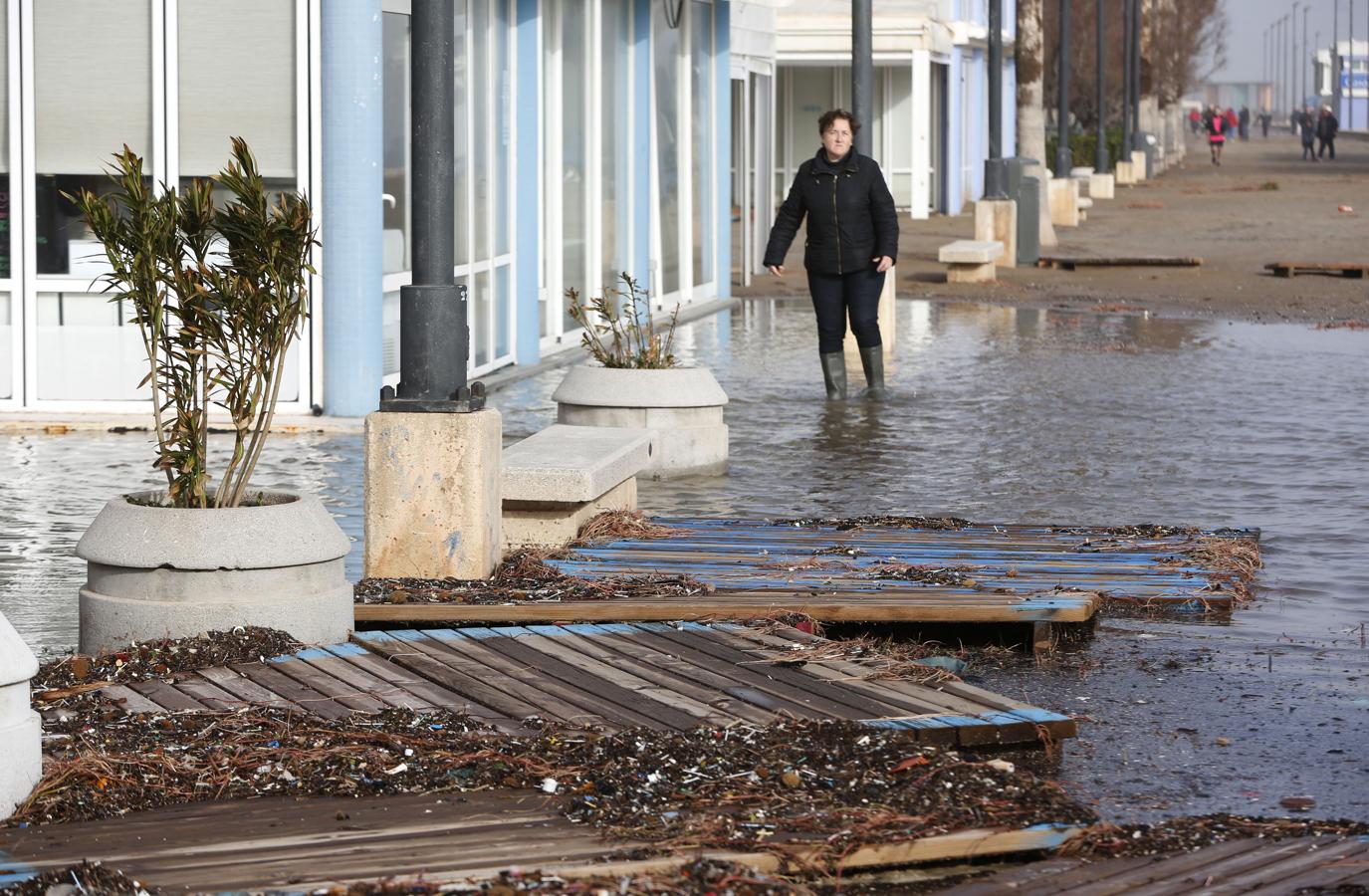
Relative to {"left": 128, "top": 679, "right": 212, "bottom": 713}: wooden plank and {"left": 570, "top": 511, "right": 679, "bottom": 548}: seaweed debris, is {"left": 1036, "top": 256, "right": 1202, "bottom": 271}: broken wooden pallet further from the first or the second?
{"left": 128, "top": 679, "right": 212, "bottom": 713}: wooden plank

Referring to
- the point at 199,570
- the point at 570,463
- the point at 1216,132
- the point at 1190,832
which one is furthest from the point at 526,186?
the point at 1216,132

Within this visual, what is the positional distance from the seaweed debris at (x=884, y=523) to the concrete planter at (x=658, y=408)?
1684 millimetres

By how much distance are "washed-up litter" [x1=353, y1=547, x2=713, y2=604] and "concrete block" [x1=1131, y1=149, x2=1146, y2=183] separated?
182 feet

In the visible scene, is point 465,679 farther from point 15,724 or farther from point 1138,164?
point 1138,164

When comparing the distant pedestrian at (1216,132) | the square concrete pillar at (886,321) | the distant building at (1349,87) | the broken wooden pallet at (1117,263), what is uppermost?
the distant building at (1349,87)

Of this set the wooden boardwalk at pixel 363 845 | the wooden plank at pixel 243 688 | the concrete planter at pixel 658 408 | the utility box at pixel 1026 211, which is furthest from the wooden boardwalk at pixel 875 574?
the utility box at pixel 1026 211

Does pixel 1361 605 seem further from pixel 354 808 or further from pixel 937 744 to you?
pixel 354 808

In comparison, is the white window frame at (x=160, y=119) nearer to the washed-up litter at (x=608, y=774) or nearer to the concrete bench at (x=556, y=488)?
the concrete bench at (x=556, y=488)

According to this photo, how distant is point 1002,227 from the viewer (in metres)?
28.3

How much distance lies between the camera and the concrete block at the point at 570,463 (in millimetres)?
8367

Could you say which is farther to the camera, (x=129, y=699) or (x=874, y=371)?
(x=874, y=371)

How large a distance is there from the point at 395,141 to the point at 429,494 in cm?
623

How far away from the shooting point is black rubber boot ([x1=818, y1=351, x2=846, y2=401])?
14.0 meters

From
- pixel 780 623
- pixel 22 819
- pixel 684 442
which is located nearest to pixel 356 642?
pixel 780 623
